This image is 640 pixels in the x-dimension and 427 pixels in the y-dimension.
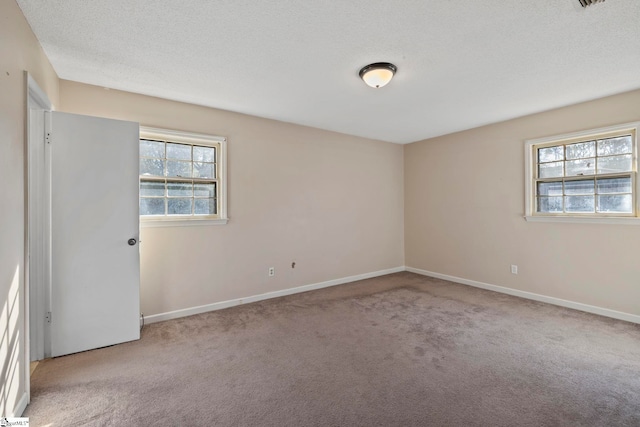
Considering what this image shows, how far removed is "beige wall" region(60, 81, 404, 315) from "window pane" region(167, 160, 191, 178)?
0.45m

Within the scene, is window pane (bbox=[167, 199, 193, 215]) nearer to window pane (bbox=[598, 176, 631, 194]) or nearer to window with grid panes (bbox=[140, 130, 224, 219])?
window with grid panes (bbox=[140, 130, 224, 219])

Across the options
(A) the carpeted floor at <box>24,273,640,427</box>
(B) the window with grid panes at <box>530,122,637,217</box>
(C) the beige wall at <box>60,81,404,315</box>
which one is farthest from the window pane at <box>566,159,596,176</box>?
(C) the beige wall at <box>60,81,404,315</box>

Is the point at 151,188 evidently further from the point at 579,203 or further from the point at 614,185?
the point at 614,185

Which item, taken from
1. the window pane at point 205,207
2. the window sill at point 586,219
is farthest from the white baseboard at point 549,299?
the window pane at point 205,207

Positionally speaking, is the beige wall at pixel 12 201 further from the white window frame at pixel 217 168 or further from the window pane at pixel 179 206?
the window pane at pixel 179 206

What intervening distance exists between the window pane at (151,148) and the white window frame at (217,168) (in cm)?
6

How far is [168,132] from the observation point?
3.35 m

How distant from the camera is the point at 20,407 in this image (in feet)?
5.85

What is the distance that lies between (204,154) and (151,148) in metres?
0.59

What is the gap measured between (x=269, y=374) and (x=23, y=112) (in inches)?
97.6

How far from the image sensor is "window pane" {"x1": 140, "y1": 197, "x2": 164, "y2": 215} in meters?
3.28

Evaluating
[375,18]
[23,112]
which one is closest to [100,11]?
[23,112]

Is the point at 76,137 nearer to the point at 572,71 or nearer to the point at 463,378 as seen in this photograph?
the point at 463,378

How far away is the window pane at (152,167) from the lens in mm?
3287
